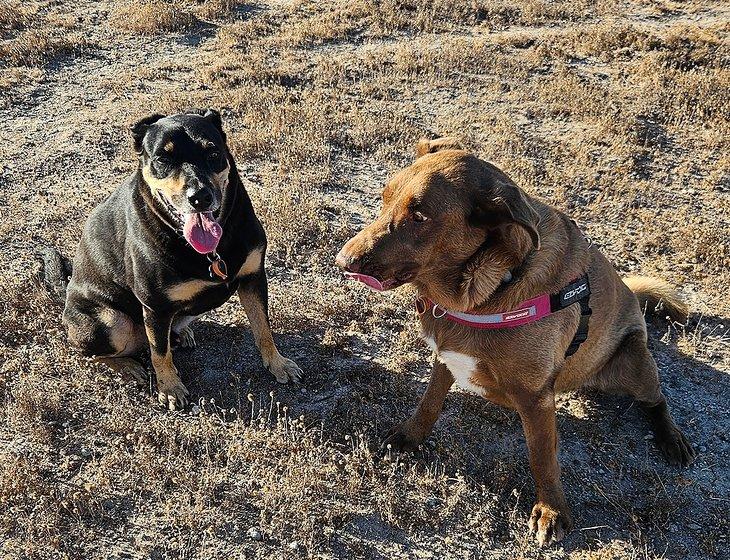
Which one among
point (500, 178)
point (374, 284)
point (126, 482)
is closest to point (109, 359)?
point (126, 482)

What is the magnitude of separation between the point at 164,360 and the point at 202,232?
1.11 meters

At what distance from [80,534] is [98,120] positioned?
6144 millimetres

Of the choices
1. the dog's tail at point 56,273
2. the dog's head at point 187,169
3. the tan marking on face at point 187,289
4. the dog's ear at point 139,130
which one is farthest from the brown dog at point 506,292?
the dog's tail at point 56,273

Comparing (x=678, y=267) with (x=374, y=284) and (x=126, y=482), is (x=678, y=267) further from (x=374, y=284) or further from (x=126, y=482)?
(x=126, y=482)

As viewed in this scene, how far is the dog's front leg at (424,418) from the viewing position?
3.93 metres

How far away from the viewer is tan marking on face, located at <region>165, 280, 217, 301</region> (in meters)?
3.96

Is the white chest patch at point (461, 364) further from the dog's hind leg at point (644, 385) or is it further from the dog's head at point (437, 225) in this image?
the dog's hind leg at point (644, 385)

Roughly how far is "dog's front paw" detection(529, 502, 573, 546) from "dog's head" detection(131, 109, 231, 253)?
2.50 meters

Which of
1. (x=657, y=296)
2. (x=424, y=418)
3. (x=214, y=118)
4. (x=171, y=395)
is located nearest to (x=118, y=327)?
(x=171, y=395)

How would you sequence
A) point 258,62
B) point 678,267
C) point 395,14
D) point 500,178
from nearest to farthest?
point 500,178 < point 678,267 < point 258,62 < point 395,14

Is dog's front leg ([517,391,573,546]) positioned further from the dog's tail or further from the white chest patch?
the dog's tail

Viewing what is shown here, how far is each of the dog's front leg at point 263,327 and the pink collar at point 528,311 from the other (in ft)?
5.31

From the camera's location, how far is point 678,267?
5.58 m

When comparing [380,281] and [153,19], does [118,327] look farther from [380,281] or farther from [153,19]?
[153,19]
